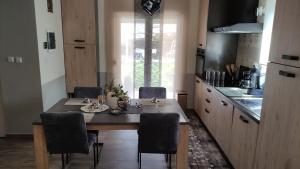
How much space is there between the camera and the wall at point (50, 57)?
324 centimetres

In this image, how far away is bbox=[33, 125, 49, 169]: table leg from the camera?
2.19 meters

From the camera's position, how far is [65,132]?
2.12 metres

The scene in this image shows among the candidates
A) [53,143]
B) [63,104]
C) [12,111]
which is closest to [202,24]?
[63,104]

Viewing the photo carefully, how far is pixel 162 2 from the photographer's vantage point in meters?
4.41

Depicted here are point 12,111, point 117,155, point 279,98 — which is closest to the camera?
point 279,98

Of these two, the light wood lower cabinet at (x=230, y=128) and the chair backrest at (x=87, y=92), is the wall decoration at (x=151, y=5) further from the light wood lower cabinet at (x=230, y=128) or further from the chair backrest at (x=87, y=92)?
the chair backrest at (x=87, y=92)

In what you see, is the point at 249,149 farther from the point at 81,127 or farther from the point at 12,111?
the point at 12,111

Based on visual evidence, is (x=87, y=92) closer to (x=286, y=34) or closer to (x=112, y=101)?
(x=112, y=101)

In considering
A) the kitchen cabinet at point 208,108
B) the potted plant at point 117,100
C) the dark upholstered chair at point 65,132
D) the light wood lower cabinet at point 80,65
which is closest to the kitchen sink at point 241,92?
the kitchen cabinet at point 208,108

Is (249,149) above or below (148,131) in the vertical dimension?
below

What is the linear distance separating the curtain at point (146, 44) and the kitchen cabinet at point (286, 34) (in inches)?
111

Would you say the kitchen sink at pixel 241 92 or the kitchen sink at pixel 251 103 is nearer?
the kitchen sink at pixel 251 103

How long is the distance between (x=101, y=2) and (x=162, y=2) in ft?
3.98

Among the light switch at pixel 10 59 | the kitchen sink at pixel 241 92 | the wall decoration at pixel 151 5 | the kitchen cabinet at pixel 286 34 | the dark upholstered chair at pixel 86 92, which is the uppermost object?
the wall decoration at pixel 151 5
